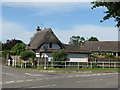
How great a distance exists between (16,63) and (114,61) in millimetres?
14727

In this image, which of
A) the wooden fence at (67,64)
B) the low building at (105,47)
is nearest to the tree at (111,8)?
the wooden fence at (67,64)

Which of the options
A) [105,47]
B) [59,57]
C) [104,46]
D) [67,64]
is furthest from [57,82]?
[104,46]

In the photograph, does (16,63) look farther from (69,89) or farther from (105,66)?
(69,89)

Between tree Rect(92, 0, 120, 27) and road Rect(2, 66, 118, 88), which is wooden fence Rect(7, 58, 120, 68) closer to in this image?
road Rect(2, 66, 118, 88)

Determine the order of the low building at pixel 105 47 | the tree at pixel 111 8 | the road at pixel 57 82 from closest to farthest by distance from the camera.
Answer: the tree at pixel 111 8
the road at pixel 57 82
the low building at pixel 105 47

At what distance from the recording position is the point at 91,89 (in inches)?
535

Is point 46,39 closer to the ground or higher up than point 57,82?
higher up

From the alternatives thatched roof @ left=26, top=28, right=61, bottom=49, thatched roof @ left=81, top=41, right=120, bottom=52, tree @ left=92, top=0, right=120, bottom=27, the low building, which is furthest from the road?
thatched roof @ left=81, top=41, right=120, bottom=52

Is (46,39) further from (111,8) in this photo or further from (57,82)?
(111,8)

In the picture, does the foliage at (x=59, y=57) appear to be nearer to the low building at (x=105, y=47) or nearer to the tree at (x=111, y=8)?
the tree at (x=111, y=8)

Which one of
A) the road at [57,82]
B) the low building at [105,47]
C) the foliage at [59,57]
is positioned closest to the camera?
the road at [57,82]

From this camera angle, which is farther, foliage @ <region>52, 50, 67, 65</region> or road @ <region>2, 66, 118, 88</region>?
foliage @ <region>52, 50, 67, 65</region>

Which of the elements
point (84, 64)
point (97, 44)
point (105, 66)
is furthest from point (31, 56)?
point (97, 44)

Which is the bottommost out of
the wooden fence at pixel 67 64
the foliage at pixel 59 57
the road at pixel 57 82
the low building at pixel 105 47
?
the road at pixel 57 82
